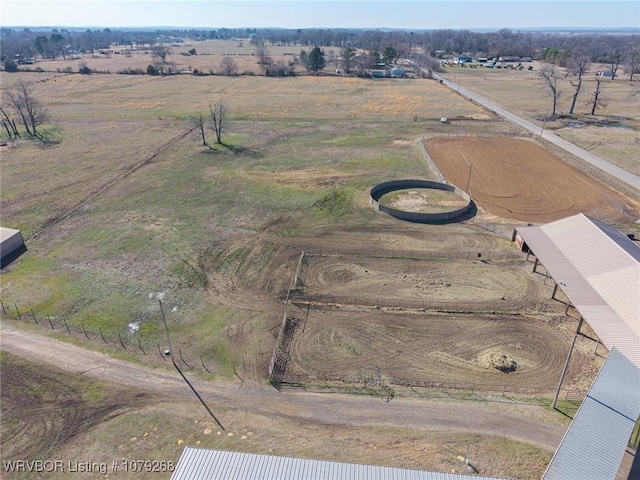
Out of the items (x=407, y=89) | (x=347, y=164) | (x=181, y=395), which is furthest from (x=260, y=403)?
(x=407, y=89)

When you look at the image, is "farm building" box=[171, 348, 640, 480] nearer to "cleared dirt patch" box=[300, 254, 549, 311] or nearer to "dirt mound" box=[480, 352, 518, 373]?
"dirt mound" box=[480, 352, 518, 373]

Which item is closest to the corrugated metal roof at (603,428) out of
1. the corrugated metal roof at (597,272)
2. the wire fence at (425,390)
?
the corrugated metal roof at (597,272)

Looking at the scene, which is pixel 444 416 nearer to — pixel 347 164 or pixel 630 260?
pixel 630 260

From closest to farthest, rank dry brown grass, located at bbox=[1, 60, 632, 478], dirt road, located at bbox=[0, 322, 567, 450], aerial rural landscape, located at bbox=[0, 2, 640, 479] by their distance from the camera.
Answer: dry brown grass, located at bbox=[1, 60, 632, 478] → aerial rural landscape, located at bbox=[0, 2, 640, 479] → dirt road, located at bbox=[0, 322, 567, 450]

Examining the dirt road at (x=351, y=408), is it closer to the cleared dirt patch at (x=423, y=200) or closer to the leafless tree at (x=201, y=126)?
the cleared dirt patch at (x=423, y=200)

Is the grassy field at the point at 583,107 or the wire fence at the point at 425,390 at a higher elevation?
the grassy field at the point at 583,107

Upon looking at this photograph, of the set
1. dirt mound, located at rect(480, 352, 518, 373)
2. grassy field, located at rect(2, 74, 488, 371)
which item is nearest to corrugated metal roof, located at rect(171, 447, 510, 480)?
dirt mound, located at rect(480, 352, 518, 373)
